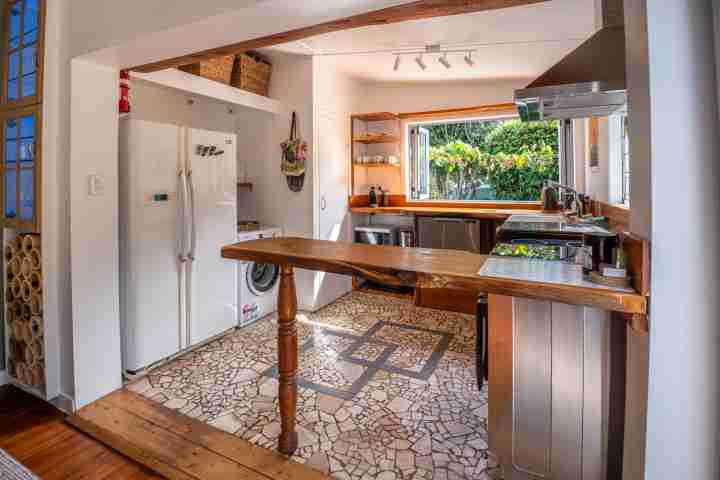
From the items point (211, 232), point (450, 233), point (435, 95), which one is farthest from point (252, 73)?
point (450, 233)

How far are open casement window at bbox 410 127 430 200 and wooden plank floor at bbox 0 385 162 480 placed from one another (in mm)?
3722

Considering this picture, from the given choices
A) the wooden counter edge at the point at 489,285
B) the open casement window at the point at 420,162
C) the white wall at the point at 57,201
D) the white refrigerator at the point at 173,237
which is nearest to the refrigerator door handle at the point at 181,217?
the white refrigerator at the point at 173,237

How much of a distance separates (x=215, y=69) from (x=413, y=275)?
9.01 feet

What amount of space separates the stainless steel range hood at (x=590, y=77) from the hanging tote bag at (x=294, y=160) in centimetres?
224

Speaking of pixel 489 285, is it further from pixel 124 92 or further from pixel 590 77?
pixel 124 92

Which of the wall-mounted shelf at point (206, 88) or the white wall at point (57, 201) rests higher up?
the wall-mounted shelf at point (206, 88)

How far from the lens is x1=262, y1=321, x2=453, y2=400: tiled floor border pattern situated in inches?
89.0

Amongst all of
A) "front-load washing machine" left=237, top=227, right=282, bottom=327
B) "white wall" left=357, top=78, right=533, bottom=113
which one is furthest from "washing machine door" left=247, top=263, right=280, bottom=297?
"white wall" left=357, top=78, right=533, bottom=113

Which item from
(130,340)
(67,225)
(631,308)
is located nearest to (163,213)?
(67,225)

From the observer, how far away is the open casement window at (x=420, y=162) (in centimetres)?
451

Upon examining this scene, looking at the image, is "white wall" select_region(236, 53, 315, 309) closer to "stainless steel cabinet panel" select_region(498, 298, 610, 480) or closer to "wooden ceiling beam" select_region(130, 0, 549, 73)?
"wooden ceiling beam" select_region(130, 0, 549, 73)

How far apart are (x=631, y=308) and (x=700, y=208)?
27cm

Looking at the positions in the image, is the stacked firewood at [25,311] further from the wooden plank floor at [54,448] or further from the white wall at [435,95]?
the white wall at [435,95]

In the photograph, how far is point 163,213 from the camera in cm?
Result: 248
